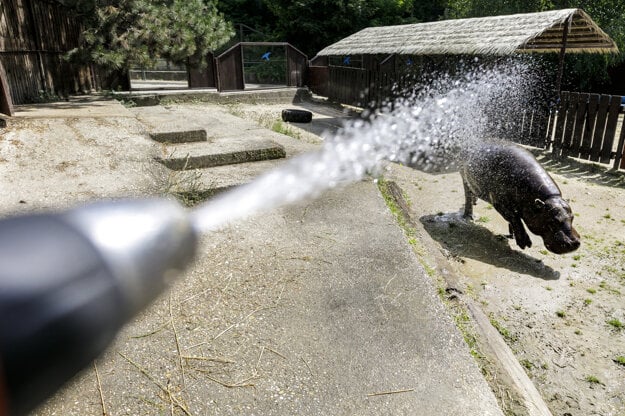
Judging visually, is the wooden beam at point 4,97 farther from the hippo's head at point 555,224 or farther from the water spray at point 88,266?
the hippo's head at point 555,224

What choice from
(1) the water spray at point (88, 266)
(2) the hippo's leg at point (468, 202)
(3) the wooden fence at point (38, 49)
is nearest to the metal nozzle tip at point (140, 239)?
(1) the water spray at point (88, 266)

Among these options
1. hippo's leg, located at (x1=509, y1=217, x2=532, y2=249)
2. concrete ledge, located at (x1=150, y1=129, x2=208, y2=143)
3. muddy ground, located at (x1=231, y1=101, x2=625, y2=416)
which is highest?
concrete ledge, located at (x1=150, y1=129, x2=208, y2=143)

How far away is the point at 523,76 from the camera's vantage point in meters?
11.6

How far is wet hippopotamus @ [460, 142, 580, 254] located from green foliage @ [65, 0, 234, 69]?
776 cm

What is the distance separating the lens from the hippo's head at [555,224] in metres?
4.52

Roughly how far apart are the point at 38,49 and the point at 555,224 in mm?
9373

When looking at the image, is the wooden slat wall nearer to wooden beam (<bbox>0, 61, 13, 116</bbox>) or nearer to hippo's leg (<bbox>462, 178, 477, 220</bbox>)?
hippo's leg (<bbox>462, 178, 477, 220</bbox>)

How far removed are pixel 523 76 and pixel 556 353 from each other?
33.1 ft

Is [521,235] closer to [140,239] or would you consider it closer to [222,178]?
[222,178]

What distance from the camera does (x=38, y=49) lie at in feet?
28.1

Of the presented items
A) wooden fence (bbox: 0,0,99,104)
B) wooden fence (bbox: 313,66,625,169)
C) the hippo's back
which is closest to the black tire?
wooden fence (bbox: 313,66,625,169)

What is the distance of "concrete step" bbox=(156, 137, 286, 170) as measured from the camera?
15.6 feet

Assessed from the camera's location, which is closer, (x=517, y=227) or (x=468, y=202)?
(x=517, y=227)

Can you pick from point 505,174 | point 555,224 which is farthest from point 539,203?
point 505,174
